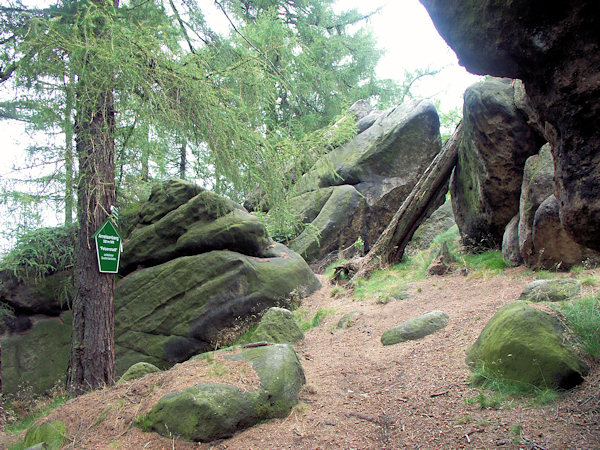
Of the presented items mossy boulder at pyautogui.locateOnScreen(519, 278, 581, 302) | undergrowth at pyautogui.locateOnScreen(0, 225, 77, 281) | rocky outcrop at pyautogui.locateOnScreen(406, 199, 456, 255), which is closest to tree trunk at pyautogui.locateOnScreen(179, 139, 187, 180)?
undergrowth at pyautogui.locateOnScreen(0, 225, 77, 281)

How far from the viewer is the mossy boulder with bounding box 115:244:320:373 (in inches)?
292

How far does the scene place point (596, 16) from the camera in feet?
5.49

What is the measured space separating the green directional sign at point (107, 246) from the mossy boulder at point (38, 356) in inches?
108

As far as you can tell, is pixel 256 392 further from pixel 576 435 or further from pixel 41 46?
pixel 41 46

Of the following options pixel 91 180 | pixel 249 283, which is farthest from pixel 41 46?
pixel 249 283

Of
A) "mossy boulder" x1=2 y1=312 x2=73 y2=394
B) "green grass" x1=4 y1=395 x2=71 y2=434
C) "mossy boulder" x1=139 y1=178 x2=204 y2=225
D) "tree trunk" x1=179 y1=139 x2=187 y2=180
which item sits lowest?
"green grass" x1=4 y1=395 x2=71 y2=434

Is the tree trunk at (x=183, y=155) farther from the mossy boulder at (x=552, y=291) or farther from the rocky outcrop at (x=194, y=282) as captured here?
the mossy boulder at (x=552, y=291)

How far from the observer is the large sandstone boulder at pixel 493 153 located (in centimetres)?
689

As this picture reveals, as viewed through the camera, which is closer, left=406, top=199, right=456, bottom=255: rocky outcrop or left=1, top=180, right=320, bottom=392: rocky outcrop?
left=1, top=180, right=320, bottom=392: rocky outcrop

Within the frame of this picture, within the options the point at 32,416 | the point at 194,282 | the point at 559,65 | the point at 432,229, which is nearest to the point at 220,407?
the point at 559,65

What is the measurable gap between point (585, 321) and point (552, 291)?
3.33 feet

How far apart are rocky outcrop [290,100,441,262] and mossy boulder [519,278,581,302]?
8.08 metres

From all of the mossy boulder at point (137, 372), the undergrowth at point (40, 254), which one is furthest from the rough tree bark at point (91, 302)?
the undergrowth at point (40, 254)

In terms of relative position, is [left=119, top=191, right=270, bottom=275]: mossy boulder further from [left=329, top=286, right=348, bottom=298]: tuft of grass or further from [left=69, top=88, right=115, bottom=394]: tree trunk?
[left=69, top=88, right=115, bottom=394]: tree trunk
